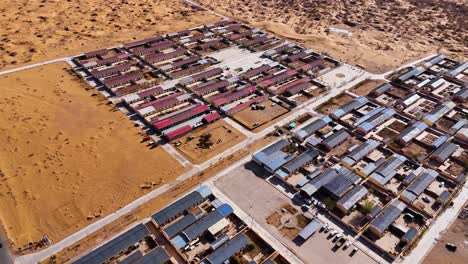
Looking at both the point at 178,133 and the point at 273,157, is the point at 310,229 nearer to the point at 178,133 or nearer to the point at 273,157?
the point at 273,157

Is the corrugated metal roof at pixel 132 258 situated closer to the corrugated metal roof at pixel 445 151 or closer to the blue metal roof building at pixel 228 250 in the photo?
the blue metal roof building at pixel 228 250

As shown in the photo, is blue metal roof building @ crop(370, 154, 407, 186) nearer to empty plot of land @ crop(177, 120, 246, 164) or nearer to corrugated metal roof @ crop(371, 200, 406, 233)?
corrugated metal roof @ crop(371, 200, 406, 233)

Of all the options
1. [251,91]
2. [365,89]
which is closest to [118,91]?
[251,91]

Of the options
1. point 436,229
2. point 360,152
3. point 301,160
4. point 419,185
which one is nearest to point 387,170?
point 419,185

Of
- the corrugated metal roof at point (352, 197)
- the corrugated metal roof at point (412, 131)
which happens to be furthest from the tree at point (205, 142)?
the corrugated metal roof at point (412, 131)

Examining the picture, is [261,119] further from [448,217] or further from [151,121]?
[448,217]

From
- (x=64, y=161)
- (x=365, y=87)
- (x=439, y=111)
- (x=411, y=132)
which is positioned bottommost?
(x=64, y=161)
